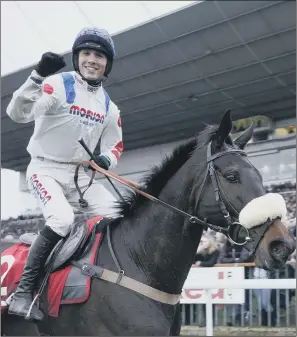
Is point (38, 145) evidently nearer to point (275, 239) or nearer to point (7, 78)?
point (275, 239)

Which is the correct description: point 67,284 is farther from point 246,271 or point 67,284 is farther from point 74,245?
point 246,271

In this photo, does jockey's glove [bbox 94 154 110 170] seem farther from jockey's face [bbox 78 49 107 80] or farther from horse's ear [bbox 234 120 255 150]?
horse's ear [bbox 234 120 255 150]

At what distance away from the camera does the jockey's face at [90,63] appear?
3.96 m

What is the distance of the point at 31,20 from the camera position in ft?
62.1

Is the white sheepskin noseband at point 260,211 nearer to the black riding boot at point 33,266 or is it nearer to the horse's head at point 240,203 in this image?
the horse's head at point 240,203

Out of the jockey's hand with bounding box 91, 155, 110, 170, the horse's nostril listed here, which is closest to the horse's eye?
the horse's nostril

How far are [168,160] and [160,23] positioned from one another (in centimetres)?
1270

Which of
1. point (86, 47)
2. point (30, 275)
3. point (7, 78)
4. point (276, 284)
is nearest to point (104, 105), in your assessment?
point (86, 47)

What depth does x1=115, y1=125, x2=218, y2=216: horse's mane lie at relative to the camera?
3.62 meters

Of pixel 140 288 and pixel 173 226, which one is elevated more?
pixel 173 226

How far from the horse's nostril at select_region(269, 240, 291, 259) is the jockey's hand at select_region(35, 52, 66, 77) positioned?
5.94 feet

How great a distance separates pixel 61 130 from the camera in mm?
3906

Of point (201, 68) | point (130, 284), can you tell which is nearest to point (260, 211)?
point (130, 284)

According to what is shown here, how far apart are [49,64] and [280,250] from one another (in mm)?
1884
